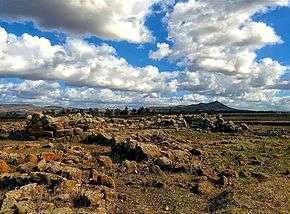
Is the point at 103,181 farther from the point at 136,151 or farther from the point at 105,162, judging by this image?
the point at 136,151

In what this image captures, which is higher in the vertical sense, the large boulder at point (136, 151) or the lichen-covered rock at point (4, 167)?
the large boulder at point (136, 151)

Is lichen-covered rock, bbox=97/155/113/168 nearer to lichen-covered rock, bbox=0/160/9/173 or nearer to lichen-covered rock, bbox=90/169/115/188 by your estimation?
lichen-covered rock, bbox=90/169/115/188

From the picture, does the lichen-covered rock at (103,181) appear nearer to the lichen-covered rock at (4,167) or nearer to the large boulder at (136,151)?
the lichen-covered rock at (4,167)

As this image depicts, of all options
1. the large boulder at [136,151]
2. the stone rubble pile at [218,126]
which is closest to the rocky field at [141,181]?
the large boulder at [136,151]

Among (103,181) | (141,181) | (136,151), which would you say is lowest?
(141,181)

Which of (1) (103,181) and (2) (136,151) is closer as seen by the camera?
(1) (103,181)

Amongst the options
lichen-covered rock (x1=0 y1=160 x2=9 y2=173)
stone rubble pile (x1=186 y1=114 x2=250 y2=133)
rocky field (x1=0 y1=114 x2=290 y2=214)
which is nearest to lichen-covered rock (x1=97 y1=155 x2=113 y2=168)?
rocky field (x1=0 y1=114 x2=290 y2=214)

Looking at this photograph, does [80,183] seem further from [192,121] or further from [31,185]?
[192,121]

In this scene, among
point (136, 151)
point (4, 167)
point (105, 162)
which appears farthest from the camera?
point (136, 151)

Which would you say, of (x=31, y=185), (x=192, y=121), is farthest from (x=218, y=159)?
(x=192, y=121)

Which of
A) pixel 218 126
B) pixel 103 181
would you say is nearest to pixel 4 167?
pixel 103 181

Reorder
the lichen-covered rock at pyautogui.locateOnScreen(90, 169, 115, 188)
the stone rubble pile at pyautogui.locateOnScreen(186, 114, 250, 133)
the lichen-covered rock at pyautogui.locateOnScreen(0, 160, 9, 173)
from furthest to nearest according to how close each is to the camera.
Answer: the stone rubble pile at pyautogui.locateOnScreen(186, 114, 250, 133)
the lichen-covered rock at pyautogui.locateOnScreen(0, 160, 9, 173)
the lichen-covered rock at pyautogui.locateOnScreen(90, 169, 115, 188)

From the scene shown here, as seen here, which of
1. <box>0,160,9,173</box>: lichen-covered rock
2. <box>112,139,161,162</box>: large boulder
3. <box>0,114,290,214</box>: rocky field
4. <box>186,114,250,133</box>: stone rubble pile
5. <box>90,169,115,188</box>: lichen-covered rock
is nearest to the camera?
<box>0,114,290,214</box>: rocky field

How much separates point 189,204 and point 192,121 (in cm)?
A: 7138
